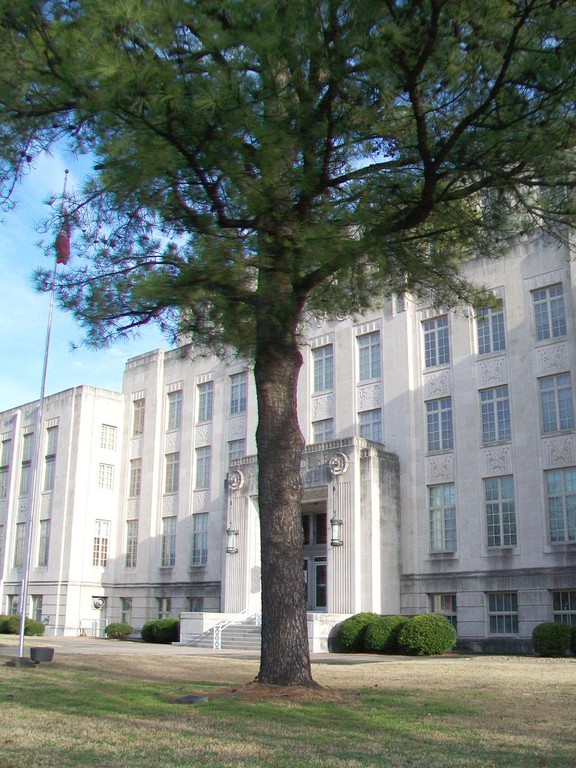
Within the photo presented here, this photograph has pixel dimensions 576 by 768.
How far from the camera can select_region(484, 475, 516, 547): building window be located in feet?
87.5

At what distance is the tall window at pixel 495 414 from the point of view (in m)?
27.4

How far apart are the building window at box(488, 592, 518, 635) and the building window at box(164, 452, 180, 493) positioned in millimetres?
16928

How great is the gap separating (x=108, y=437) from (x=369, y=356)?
15862 millimetres

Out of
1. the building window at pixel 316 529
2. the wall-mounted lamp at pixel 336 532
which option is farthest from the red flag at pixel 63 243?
the building window at pixel 316 529

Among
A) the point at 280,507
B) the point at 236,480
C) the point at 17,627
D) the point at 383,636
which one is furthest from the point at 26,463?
the point at 280,507

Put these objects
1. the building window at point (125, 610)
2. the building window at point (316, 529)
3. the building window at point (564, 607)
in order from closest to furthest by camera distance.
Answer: the building window at point (564, 607) → the building window at point (316, 529) → the building window at point (125, 610)

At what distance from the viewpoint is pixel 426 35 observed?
29.1 feet

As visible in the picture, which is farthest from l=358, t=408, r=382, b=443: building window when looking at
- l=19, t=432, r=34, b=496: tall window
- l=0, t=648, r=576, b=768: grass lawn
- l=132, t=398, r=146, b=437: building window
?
l=19, t=432, r=34, b=496: tall window

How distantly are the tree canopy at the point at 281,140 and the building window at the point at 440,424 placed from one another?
665 inches

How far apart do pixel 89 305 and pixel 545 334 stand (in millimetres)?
18512

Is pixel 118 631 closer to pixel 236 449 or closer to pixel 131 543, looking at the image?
pixel 131 543

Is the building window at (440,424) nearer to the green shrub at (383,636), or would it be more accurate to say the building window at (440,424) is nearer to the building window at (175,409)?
the green shrub at (383,636)

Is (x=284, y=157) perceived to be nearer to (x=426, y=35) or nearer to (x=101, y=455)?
(x=426, y=35)

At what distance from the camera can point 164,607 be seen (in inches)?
1463
